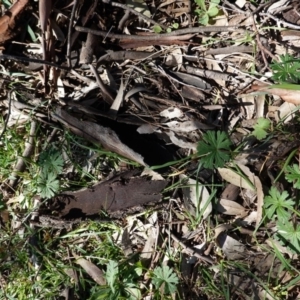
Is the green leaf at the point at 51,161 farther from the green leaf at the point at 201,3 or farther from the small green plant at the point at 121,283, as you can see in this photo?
the green leaf at the point at 201,3

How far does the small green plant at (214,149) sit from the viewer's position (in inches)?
93.1

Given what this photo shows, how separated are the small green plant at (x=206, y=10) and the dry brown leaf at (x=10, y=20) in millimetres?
906

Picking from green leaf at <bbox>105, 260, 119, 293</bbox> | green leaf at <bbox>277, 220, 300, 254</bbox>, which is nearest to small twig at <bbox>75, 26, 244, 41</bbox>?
green leaf at <bbox>277, 220, 300, 254</bbox>

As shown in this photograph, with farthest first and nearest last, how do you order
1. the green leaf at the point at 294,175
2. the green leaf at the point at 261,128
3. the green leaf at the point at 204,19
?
the green leaf at the point at 204,19 < the green leaf at the point at 261,128 < the green leaf at the point at 294,175

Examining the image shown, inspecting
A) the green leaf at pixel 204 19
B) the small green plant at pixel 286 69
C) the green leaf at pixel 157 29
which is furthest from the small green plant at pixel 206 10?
the small green plant at pixel 286 69

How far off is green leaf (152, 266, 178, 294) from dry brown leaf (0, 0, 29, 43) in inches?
57.1

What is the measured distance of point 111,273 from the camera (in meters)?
2.56

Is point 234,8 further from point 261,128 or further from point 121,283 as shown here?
point 121,283

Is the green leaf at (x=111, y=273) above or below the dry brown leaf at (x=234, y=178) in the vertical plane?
below

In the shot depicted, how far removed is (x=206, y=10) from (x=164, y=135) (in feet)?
2.23

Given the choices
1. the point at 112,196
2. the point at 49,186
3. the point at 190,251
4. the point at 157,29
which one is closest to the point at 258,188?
the point at 190,251

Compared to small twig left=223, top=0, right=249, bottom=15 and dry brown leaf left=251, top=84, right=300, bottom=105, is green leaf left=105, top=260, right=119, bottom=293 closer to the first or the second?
dry brown leaf left=251, top=84, right=300, bottom=105

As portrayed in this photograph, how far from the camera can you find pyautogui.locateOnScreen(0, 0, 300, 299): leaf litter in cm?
248

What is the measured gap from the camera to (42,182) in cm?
263
